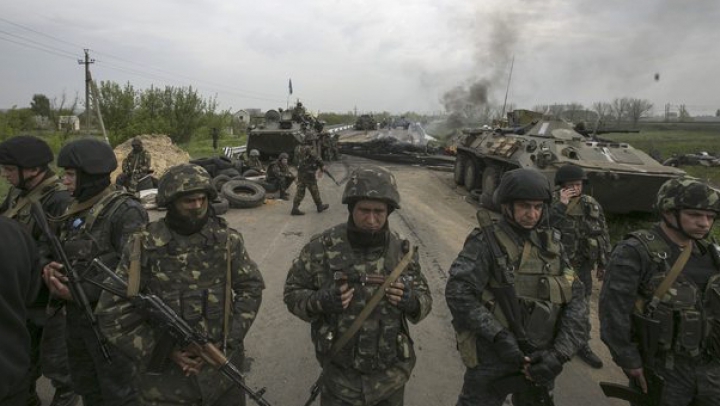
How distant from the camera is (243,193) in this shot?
1103cm

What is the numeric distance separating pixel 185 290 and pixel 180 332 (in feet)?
0.83

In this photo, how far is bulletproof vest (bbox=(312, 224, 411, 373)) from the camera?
2365mm

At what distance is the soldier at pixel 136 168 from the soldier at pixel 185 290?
9.05 meters

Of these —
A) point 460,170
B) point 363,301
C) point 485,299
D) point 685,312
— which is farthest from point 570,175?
point 460,170

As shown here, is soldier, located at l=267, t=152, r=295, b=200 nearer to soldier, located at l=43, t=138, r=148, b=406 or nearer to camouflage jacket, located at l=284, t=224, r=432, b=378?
soldier, located at l=43, t=138, r=148, b=406

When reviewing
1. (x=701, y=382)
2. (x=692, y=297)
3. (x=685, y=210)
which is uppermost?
(x=685, y=210)

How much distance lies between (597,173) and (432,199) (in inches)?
183

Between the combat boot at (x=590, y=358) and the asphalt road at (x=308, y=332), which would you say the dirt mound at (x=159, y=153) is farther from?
the combat boot at (x=590, y=358)

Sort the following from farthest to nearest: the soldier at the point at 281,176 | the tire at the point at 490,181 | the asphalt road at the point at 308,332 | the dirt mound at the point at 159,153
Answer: the dirt mound at the point at 159,153, the soldier at the point at 281,176, the tire at the point at 490,181, the asphalt road at the point at 308,332

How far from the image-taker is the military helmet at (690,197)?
2.51m

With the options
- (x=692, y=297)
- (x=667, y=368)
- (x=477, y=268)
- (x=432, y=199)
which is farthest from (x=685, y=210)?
(x=432, y=199)

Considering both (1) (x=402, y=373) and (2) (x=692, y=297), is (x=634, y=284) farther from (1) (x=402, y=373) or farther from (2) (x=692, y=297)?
(1) (x=402, y=373)

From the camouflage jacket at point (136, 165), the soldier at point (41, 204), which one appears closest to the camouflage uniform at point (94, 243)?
the soldier at point (41, 204)

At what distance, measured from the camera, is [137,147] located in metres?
10.6
